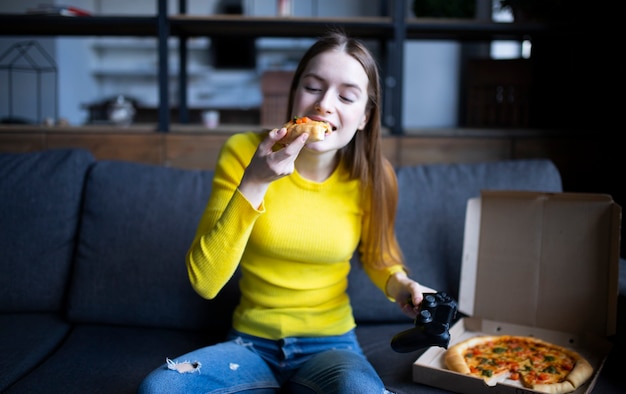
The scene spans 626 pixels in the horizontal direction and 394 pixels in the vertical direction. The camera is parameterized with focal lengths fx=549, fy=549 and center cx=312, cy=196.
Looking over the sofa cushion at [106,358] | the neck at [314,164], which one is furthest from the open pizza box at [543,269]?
the sofa cushion at [106,358]

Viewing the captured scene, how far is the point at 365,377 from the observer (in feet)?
3.61

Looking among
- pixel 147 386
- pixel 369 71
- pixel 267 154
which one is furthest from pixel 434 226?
pixel 147 386

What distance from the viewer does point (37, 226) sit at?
1.67 metres

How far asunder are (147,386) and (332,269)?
0.53 metres

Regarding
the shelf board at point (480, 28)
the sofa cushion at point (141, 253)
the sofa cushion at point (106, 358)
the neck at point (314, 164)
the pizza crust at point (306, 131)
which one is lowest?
the sofa cushion at point (106, 358)

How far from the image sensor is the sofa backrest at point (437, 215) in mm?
1625

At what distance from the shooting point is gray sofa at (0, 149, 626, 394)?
1587 millimetres

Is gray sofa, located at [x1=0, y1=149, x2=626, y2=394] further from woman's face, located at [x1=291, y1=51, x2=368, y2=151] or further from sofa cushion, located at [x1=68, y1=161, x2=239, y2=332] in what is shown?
woman's face, located at [x1=291, y1=51, x2=368, y2=151]

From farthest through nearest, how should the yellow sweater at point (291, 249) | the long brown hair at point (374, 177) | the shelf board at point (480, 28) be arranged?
the shelf board at point (480, 28), the long brown hair at point (374, 177), the yellow sweater at point (291, 249)

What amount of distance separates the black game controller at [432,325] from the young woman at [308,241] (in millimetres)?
129

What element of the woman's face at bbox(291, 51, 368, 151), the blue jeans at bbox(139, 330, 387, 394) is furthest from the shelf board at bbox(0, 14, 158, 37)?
the blue jeans at bbox(139, 330, 387, 394)

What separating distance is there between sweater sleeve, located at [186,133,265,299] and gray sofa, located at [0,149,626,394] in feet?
1.37

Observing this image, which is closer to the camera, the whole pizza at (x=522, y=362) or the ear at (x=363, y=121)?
the whole pizza at (x=522, y=362)

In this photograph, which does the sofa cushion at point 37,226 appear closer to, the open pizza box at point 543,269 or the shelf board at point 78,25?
the shelf board at point 78,25
